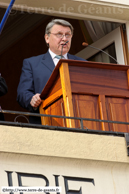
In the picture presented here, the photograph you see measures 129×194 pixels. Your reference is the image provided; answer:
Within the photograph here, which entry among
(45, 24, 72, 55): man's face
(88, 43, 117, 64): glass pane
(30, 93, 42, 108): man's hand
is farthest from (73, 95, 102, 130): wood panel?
(88, 43, 117, 64): glass pane

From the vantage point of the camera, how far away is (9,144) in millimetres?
5473

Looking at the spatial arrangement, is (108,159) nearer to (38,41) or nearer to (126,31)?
(126,31)

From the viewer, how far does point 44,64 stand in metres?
6.71

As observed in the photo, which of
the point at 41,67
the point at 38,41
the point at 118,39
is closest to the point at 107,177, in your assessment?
the point at 41,67

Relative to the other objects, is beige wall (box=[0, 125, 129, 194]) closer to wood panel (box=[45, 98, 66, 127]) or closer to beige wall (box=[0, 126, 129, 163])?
beige wall (box=[0, 126, 129, 163])

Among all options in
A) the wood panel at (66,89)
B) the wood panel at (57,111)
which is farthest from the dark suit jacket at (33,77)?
the wood panel at (66,89)

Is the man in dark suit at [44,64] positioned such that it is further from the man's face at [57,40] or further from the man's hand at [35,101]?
the man's hand at [35,101]

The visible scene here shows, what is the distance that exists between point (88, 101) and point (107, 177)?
0.78 m

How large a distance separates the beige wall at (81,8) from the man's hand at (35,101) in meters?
1.98

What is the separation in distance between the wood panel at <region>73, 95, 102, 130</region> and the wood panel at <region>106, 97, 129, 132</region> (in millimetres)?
129

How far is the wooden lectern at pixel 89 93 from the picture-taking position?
Result: 5.74m

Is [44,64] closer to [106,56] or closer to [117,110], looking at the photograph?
[117,110]

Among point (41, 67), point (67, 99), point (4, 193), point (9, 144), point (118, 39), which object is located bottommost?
point (4, 193)

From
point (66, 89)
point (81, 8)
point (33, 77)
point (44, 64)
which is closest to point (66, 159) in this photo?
point (66, 89)
